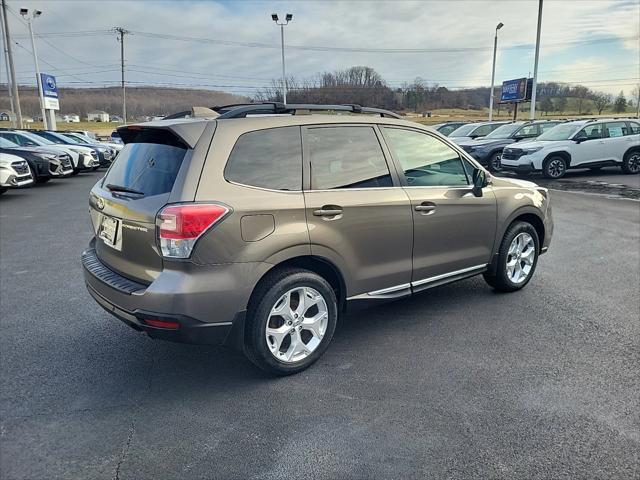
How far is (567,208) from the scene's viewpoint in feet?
33.0

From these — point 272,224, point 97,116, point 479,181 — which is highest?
point 97,116

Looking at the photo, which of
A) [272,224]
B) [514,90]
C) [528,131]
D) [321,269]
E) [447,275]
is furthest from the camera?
[514,90]

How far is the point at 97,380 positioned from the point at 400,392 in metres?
2.10

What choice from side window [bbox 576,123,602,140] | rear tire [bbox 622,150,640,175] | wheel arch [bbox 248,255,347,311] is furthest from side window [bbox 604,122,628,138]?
wheel arch [bbox 248,255,347,311]

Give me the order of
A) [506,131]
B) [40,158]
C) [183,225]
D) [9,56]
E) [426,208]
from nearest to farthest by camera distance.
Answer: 1. [183,225]
2. [426,208]
3. [40,158]
4. [506,131]
5. [9,56]

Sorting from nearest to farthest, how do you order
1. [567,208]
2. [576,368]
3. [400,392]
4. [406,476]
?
[406,476] < [400,392] < [576,368] < [567,208]

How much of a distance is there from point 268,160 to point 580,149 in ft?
46.9

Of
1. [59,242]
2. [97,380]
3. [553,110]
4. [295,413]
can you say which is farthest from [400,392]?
[553,110]

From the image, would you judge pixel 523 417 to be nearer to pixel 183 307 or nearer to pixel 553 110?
pixel 183 307

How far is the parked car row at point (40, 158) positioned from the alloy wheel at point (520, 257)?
27.2 ft

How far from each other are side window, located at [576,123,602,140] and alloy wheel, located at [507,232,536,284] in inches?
458

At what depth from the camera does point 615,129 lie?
15.0 meters

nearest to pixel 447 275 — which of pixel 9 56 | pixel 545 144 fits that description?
pixel 545 144

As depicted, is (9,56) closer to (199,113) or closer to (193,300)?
(199,113)
